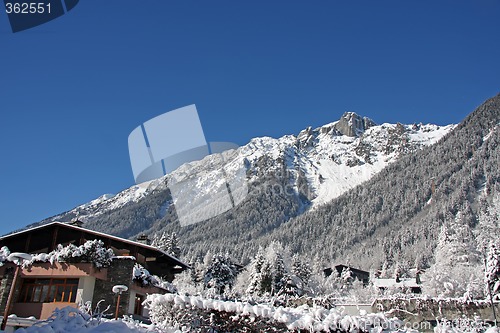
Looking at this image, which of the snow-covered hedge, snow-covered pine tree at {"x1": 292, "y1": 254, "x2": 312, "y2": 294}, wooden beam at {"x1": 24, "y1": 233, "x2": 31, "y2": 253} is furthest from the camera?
snow-covered pine tree at {"x1": 292, "y1": 254, "x2": 312, "y2": 294}

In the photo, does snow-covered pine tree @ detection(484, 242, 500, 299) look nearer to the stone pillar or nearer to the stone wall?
the stone pillar

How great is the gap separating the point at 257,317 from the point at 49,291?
1388cm

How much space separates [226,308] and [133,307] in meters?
13.3

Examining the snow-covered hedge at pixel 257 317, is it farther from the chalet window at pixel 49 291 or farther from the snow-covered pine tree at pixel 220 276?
the snow-covered pine tree at pixel 220 276

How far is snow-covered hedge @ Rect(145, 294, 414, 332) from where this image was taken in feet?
24.0

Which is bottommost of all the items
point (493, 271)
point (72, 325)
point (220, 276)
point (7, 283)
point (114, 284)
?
point (72, 325)

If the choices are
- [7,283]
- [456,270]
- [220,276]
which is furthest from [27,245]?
[456,270]

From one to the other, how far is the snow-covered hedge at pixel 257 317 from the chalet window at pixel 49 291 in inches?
399

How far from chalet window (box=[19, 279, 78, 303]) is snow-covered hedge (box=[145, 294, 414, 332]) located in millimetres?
10128

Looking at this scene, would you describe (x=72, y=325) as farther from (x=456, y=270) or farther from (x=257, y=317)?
(x=456, y=270)

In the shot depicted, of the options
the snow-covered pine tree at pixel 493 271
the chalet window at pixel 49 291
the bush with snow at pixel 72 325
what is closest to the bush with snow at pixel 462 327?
the bush with snow at pixel 72 325

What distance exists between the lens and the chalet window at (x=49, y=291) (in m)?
18.3

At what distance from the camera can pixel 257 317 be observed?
26.6 ft

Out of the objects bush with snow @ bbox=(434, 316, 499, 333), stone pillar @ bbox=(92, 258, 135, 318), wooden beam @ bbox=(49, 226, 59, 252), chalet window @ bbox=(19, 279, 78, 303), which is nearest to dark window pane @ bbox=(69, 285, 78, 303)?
chalet window @ bbox=(19, 279, 78, 303)
